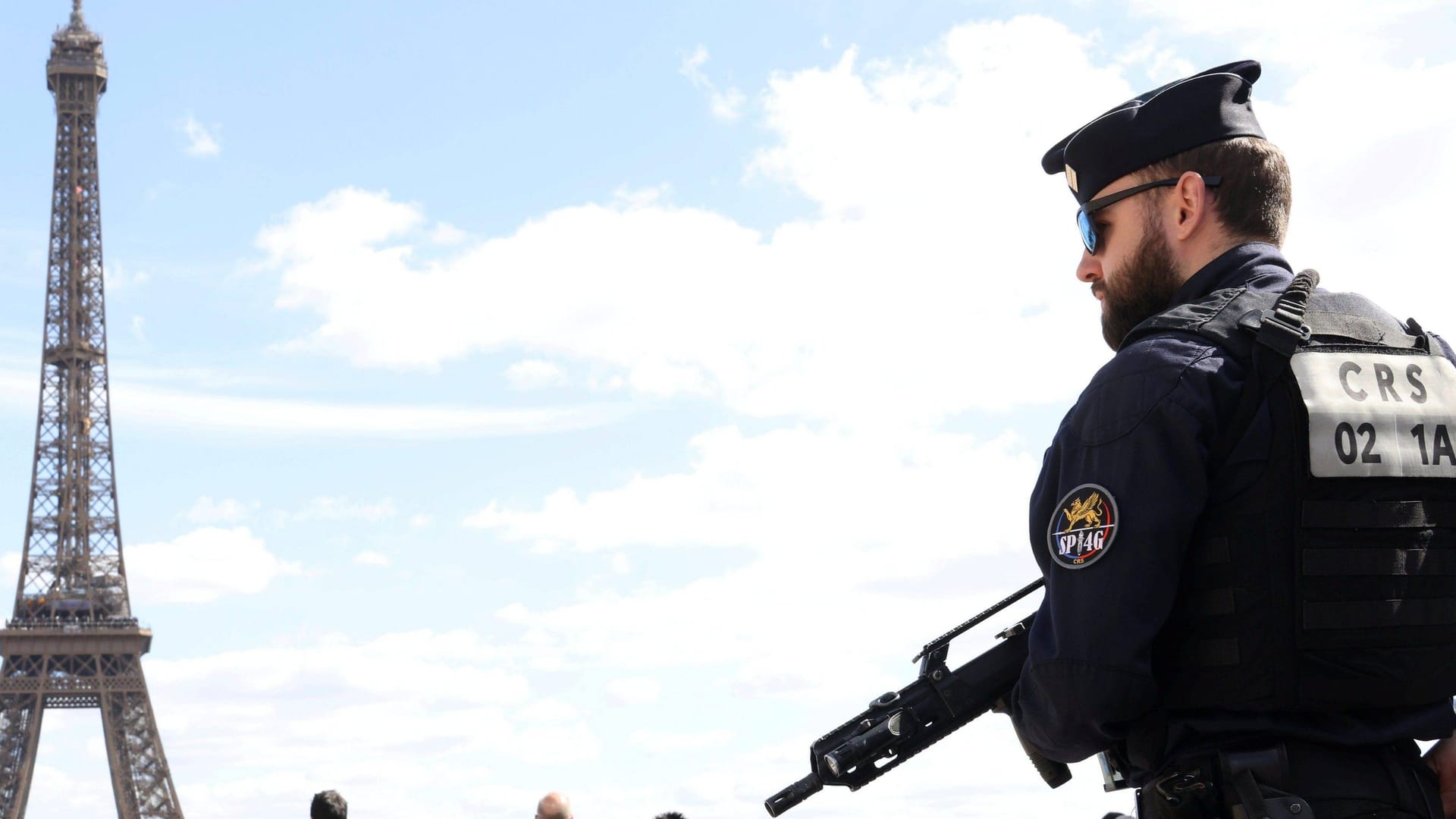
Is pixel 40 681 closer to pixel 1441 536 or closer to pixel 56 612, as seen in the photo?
pixel 56 612

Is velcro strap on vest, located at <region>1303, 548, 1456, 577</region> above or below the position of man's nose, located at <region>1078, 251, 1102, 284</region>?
below

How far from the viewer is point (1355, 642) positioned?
301cm

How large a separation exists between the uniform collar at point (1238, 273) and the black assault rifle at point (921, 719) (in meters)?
0.87

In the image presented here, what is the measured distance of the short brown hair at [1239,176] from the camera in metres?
3.35

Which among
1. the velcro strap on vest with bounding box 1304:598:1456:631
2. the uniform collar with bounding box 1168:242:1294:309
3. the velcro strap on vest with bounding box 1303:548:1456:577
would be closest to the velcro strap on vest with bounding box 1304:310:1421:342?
the uniform collar with bounding box 1168:242:1294:309

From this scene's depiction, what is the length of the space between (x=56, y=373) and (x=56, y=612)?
36.9 feet

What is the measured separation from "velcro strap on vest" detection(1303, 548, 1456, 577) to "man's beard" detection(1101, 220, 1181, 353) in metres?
0.68

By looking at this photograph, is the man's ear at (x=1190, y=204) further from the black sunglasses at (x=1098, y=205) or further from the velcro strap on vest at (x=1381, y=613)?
the velcro strap on vest at (x=1381, y=613)

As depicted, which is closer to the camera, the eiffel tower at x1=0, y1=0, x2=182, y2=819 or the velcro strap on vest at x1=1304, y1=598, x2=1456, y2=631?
the velcro strap on vest at x1=1304, y1=598, x2=1456, y2=631

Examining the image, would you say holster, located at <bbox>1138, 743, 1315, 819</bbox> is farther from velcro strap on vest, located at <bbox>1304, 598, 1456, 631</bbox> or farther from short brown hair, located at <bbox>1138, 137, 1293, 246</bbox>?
short brown hair, located at <bbox>1138, 137, 1293, 246</bbox>

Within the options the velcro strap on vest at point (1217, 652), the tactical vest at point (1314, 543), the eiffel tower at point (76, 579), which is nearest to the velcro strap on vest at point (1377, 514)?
the tactical vest at point (1314, 543)

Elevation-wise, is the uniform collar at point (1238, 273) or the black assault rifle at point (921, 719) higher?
the uniform collar at point (1238, 273)

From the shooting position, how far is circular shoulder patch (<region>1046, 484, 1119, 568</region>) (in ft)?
9.64

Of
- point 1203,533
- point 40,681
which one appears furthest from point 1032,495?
point 40,681
